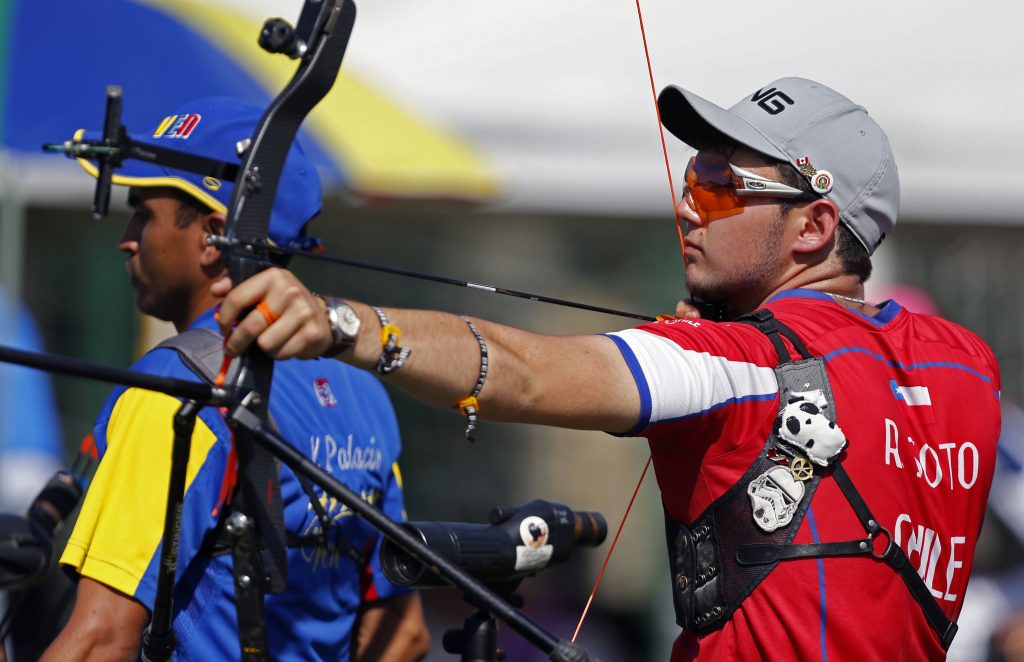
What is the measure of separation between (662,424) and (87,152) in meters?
0.96

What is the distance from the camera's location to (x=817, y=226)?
248 cm

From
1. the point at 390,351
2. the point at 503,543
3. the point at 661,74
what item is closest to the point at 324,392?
the point at 503,543

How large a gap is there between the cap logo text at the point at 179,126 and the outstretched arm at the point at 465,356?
709mm

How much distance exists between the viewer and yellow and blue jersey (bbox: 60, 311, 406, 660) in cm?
239

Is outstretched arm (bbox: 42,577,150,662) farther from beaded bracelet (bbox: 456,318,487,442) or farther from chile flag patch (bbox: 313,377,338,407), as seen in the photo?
beaded bracelet (bbox: 456,318,487,442)

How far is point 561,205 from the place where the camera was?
23.7ft

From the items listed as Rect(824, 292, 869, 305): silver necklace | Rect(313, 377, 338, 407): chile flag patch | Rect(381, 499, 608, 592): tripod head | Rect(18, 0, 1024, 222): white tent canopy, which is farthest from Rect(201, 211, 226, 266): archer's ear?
Rect(18, 0, 1024, 222): white tent canopy

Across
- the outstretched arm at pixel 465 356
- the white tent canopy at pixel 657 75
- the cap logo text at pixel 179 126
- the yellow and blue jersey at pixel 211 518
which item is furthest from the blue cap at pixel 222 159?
the white tent canopy at pixel 657 75

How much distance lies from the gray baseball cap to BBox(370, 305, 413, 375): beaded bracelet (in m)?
0.89

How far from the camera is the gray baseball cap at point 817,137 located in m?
2.46

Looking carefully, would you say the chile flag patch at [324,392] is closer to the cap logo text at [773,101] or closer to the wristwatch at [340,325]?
the wristwatch at [340,325]

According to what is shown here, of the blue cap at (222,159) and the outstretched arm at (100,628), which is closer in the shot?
the outstretched arm at (100,628)

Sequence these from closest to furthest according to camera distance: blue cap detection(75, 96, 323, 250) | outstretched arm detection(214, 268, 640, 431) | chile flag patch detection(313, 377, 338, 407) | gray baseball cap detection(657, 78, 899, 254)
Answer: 1. outstretched arm detection(214, 268, 640, 431)
2. gray baseball cap detection(657, 78, 899, 254)
3. blue cap detection(75, 96, 323, 250)
4. chile flag patch detection(313, 377, 338, 407)

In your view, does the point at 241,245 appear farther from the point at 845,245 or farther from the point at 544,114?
the point at 544,114
